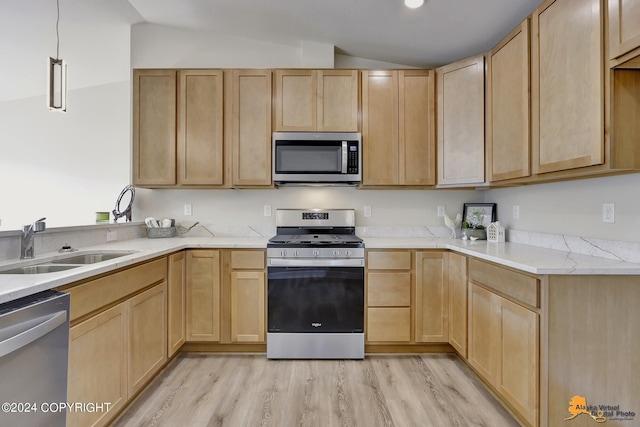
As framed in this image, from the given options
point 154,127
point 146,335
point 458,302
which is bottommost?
point 146,335

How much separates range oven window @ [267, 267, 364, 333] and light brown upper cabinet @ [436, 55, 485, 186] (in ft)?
4.13

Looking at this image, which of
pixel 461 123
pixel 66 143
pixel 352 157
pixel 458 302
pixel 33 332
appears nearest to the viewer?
pixel 33 332

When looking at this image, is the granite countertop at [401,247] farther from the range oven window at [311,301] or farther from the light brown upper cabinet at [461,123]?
the light brown upper cabinet at [461,123]

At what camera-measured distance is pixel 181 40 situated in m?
3.01

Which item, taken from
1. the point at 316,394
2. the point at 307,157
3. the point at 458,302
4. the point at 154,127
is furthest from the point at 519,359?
the point at 154,127

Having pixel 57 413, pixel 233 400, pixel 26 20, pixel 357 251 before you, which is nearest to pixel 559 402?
pixel 357 251

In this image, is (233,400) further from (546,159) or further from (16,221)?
(16,221)

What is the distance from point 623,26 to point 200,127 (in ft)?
9.10

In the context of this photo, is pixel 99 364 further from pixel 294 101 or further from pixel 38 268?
pixel 294 101

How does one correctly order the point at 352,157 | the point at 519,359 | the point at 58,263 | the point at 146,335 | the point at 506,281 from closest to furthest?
the point at 519,359 < the point at 506,281 < the point at 58,263 < the point at 146,335 < the point at 352,157

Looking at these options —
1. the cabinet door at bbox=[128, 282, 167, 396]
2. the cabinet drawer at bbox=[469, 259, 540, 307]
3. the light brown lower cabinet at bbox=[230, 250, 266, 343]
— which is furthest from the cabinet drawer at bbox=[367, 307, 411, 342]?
the cabinet door at bbox=[128, 282, 167, 396]

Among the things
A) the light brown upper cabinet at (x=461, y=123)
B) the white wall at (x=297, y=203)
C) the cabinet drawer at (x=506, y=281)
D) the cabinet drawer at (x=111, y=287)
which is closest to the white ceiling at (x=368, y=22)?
the light brown upper cabinet at (x=461, y=123)

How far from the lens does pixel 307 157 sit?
106 inches

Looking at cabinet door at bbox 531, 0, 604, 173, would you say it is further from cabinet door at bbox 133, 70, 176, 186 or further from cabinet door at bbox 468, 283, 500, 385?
cabinet door at bbox 133, 70, 176, 186
